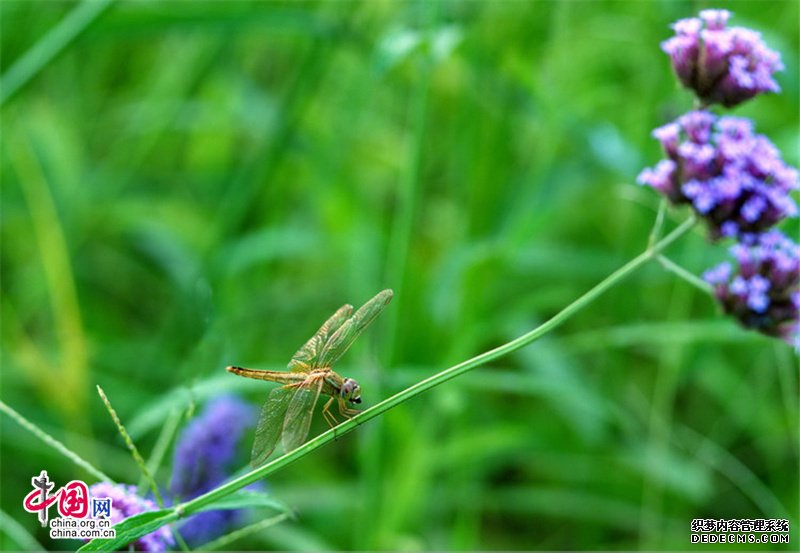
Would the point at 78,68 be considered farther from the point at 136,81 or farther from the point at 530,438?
the point at 530,438

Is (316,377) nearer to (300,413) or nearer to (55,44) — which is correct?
(300,413)

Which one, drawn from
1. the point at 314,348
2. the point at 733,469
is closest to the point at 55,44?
the point at 314,348

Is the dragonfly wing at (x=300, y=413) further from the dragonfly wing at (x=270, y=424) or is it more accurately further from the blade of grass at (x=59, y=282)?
the blade of grass at (x=59, y=282)

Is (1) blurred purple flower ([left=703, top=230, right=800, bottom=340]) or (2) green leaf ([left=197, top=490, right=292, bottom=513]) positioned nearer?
(2) green leaf ([left=197, top=490, right=292, bottom=513])

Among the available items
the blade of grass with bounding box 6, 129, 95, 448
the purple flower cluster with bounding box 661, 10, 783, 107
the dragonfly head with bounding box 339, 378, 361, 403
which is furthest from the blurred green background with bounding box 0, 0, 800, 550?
the dragonfly head with bounding box 339, 378, 361, 403

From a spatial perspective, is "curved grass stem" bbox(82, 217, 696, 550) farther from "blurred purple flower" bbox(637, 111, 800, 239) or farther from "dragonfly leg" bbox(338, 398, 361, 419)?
"blurred purple flower" bbox(637, 111, 800, 239)

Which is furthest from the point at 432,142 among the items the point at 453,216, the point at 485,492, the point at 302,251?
the point at 485,492

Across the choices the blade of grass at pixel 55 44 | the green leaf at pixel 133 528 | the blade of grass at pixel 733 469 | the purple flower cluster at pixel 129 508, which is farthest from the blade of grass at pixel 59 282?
the blade of grass at pixel 733 469
